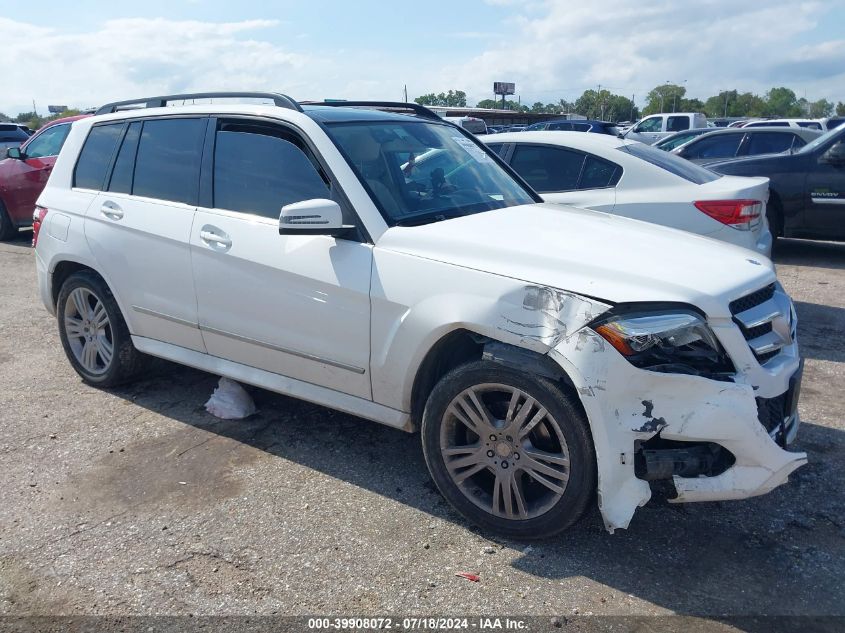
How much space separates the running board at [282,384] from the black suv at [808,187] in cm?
719

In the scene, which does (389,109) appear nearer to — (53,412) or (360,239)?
(360,239)

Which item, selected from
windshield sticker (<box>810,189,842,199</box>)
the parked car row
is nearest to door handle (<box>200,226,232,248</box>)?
windshield sticker (<box>810,189,842,199</box>)

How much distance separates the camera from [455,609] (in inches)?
114

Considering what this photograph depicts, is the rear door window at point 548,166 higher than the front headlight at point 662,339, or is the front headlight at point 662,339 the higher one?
the rear door window at point 548,166

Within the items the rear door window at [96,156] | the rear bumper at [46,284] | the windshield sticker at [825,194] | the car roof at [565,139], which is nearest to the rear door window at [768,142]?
the windshield sticker at [825,194]

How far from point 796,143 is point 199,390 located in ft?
33.1

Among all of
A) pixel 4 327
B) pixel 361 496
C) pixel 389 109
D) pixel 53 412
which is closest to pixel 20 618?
pixel 361 496

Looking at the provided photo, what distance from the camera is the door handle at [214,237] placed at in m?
4.12

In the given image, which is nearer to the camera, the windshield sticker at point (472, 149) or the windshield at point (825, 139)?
the windshield sticker at point (472, 149)

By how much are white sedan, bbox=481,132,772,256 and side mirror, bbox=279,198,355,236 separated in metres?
→ 3.23

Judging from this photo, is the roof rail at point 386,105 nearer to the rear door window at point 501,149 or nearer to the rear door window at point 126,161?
the rear door window at point 126,161

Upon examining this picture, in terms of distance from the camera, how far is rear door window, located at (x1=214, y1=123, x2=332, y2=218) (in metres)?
3.98

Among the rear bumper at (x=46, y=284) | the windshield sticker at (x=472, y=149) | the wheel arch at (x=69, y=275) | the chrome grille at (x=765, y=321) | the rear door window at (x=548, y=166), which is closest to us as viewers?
the chrome grille at (x=765, y=321)

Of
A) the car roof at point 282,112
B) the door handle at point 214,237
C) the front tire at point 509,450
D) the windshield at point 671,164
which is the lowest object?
the front tire at point 509,450
